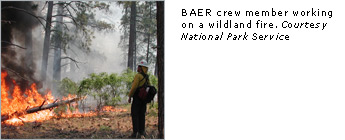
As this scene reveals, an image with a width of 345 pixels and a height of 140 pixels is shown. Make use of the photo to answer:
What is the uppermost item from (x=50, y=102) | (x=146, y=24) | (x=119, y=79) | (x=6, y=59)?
(x=146, y=24)

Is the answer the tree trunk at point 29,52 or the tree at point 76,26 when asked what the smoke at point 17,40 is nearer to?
the tree trunk at point 29,52

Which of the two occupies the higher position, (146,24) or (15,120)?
(146,24)

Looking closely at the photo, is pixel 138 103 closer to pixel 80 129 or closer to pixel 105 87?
pixel 80 129

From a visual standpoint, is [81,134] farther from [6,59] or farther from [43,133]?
[6,59]

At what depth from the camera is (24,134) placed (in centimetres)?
715

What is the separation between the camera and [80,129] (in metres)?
Result: 7.87

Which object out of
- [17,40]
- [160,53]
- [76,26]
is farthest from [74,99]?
[160,53]

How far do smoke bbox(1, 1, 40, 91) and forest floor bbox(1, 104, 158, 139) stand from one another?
7.28 feet

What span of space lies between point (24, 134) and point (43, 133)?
439 mm

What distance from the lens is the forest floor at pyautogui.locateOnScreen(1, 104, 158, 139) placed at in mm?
7004

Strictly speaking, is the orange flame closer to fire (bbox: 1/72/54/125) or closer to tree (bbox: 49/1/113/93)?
fire (bbox: 1/72/54/125)

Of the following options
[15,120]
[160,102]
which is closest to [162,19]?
[160,102]

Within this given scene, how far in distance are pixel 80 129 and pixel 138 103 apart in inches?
96.1

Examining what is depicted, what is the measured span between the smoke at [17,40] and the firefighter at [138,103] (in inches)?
196
